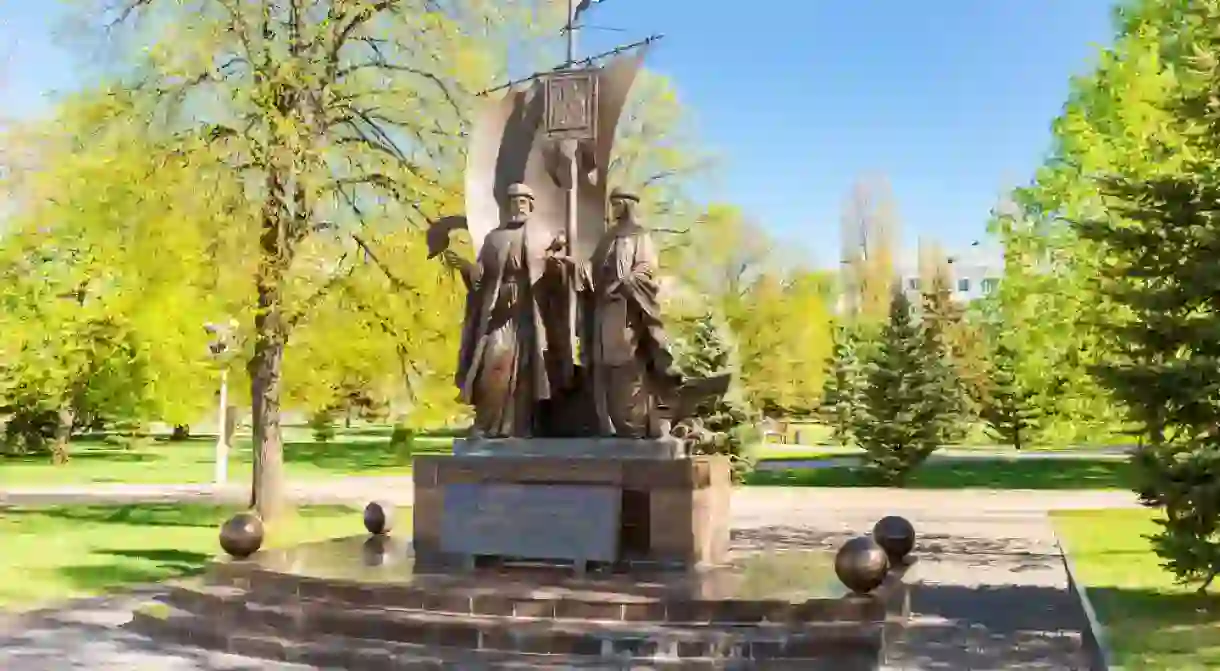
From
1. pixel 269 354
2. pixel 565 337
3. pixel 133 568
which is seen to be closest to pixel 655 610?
pixel 565 337

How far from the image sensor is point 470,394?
36.5ft

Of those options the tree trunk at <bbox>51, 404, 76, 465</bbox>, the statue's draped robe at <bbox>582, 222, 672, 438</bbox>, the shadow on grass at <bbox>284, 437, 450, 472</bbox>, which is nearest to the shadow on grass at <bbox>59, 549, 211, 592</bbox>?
the statue's draped robe at <bbox>582, 222, 672, 438</bbox>

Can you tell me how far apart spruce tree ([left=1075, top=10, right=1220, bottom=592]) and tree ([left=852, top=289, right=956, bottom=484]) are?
21.7 metres

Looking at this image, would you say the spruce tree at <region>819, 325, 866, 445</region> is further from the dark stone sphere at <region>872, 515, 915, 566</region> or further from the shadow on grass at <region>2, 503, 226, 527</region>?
the dark stone sphere at <region>872, 515, 915, 566</region>

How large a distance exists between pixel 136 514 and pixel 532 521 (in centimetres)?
1462

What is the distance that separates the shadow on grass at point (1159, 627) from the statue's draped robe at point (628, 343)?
4.41 metres

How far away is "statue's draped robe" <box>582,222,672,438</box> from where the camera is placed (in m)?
10.7

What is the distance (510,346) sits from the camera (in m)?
11.1

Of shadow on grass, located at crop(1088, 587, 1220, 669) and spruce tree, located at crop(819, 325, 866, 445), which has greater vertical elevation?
spruce tree, located at crop(819, 325, 866, 445)

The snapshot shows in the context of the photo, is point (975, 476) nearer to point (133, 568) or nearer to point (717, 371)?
point (717, 371)

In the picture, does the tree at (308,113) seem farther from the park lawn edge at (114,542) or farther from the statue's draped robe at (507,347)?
the statue's draped robe at (507,347)

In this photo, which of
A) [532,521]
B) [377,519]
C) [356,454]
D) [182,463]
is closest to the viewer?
[532,521]

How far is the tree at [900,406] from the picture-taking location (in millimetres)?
33062

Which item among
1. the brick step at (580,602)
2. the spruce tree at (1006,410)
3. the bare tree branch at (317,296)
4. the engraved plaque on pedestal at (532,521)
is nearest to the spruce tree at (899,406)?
the spruce tree at (1006,410)
